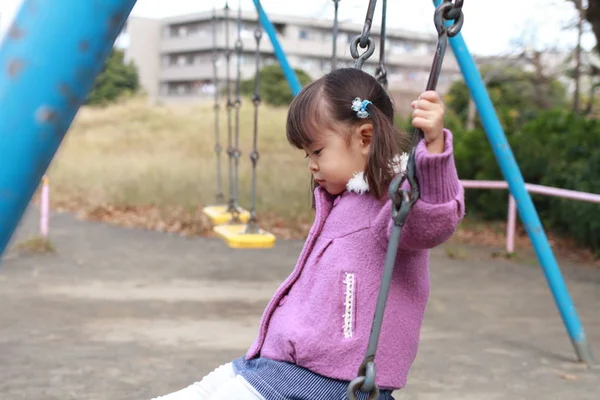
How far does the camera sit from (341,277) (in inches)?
66.7

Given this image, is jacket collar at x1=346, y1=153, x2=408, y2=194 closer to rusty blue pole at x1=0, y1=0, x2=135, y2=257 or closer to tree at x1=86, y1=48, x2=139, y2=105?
rusty blue pole at x1=0, y1=0, x2=135, y2=257

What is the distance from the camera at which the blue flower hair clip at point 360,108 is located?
1704 mm

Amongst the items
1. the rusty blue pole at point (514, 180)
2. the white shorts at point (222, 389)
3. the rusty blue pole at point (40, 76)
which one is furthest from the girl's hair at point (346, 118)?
the rusty blue pole at point (514, 180)

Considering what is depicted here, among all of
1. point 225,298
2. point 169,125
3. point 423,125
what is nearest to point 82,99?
point 423,125

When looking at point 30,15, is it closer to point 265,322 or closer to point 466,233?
point 265,322

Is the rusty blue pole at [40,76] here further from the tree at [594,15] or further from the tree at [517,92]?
the tree at [517,92]

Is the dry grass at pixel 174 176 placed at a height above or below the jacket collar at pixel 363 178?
below

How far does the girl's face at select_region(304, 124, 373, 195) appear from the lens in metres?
1.72

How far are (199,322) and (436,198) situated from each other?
11.7 feet

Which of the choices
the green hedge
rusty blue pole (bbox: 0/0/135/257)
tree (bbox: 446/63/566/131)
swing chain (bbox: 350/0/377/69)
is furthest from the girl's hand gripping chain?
tree (bbox: 446/63/566/131)

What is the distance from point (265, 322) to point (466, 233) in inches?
298

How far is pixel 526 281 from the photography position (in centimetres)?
668

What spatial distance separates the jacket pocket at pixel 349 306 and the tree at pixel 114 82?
2745cm

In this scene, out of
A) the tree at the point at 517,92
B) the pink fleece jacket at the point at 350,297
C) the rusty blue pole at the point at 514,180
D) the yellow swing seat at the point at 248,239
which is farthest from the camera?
the tree at the point at 517,92
